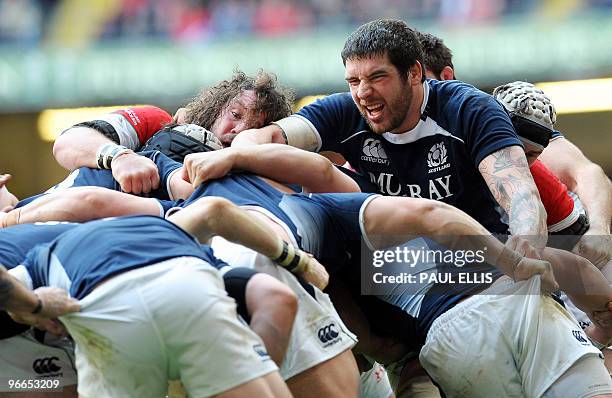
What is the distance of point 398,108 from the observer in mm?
4520

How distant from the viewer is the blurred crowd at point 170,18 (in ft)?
37.2

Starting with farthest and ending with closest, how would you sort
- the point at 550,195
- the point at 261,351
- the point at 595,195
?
the point at 595,195 < the point at 550,195 < the point at 261,351

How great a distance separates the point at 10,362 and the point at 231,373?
1.12 metres

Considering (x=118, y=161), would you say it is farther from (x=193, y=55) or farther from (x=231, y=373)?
(x=193, y=55)

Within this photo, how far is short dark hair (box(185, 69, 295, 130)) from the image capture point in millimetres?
4902

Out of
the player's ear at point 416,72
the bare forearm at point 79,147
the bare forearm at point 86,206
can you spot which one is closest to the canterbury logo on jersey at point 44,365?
the bare forearm at point 86,206

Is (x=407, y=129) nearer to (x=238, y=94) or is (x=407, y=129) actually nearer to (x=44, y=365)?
(x=238, y=94)

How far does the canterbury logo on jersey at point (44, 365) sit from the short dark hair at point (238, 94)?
1677 mm

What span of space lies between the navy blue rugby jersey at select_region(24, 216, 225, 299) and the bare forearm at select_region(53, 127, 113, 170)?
4.61 feet

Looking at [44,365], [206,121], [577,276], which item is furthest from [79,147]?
[577,276]

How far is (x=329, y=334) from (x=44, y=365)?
104 cm

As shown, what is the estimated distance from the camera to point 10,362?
3604 mm

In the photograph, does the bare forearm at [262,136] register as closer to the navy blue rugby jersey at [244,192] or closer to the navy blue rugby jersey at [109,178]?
the navy blue rugby jersey at [109,178]

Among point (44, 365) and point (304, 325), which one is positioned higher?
point (304, 325)
